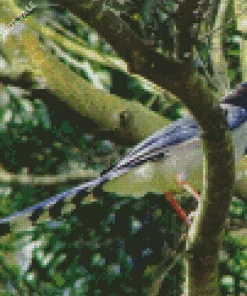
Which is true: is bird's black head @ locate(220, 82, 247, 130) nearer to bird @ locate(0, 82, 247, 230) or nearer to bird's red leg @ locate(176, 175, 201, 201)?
bird @ locate(0, 82, 247, 230)

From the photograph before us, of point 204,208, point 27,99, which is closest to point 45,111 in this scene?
point 27,99

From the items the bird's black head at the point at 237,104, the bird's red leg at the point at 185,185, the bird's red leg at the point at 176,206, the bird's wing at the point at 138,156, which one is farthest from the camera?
the bird's black head at the point at 237,104

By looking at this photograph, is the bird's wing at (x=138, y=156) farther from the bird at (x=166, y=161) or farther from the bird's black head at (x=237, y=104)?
the bird's black head at (x=237, y=104)

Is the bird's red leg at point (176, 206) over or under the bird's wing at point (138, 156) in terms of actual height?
under

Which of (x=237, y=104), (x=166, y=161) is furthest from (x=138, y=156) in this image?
(x=237, y=104)

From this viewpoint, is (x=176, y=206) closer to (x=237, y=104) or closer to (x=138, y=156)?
(x=138, y=156)

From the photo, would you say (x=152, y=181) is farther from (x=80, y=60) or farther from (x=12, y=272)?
(x=80, y=60)

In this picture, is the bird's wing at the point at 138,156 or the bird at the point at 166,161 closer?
the bird's wing at the point at 138,156

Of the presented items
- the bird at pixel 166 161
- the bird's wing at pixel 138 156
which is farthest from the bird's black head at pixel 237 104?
the bird's wing at pixel 138 156

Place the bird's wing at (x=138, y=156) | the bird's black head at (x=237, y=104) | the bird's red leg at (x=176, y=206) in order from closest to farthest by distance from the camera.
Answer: the bird's wing at (x=138, y=156) < the bird's red leg at (x=176, y=206) < the bird's black head at (x=237, y=104)
